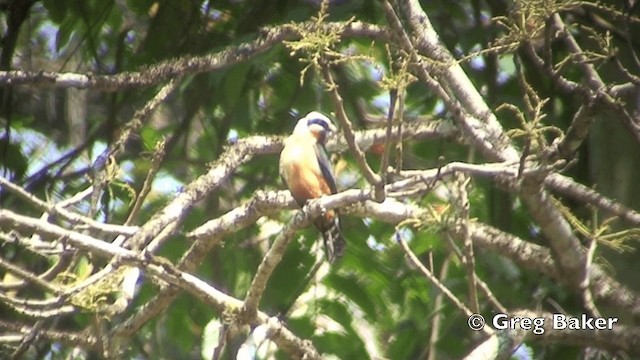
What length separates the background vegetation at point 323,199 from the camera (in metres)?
3.58

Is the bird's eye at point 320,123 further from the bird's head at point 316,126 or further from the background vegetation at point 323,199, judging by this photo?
the background vegetation at point 323,199

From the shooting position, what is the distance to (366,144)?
15.3ft

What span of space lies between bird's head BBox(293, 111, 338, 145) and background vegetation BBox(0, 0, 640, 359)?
8cm

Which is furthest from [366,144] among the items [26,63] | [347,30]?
[26,63]

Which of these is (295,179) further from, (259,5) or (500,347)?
(500,347)

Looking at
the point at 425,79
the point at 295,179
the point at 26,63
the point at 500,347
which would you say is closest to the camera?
the point at 500,347

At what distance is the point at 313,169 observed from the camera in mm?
5535

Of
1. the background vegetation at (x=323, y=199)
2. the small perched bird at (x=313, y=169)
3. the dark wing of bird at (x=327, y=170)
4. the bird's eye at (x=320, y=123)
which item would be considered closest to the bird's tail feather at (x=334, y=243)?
the small perched bird at (x=313, y=169)

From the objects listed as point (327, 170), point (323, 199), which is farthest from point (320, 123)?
point (323, 199)

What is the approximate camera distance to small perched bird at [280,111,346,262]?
4926 mm

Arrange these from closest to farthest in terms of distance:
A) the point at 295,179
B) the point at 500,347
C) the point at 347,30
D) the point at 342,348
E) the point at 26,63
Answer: the point at 500,347 → the point at 347,30 → the point at 342,348 → the point at 295,179 → the point at 26,63

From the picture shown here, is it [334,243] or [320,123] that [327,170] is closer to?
[320,123]

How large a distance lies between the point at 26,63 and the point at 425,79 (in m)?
2.83

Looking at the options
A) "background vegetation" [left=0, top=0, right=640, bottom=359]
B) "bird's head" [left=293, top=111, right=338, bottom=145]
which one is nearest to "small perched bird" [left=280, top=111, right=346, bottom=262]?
"bird's head" [left=293, top=111, right=338, bottom=145]
